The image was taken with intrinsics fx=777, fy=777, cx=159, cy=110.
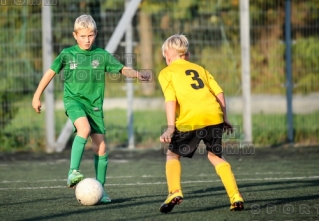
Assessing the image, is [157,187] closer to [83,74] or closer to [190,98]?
[83,74]

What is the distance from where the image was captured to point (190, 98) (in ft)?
21.5

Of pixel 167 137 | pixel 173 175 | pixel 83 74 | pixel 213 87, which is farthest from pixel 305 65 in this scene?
pixel 167 137

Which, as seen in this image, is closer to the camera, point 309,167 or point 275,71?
point 309,167

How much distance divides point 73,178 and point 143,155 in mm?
6013

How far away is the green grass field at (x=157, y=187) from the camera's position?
6.43 metres

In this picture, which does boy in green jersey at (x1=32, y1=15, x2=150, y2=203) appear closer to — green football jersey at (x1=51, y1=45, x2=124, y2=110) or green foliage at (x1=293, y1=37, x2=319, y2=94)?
green football jersey at (x1=51, y1=45, x2=124, y2=110)

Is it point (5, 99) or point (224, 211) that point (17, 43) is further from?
point (224, 211)

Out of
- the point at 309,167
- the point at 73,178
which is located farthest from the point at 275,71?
the point at 73,178

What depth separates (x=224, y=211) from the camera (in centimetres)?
651

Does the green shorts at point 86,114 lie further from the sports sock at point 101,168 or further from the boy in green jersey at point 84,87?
the sports sock at point 101,168

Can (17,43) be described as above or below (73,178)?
above

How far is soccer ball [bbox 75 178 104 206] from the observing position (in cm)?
698

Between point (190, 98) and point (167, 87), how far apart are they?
0.22 metres

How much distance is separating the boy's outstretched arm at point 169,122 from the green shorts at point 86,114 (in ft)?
4.24
